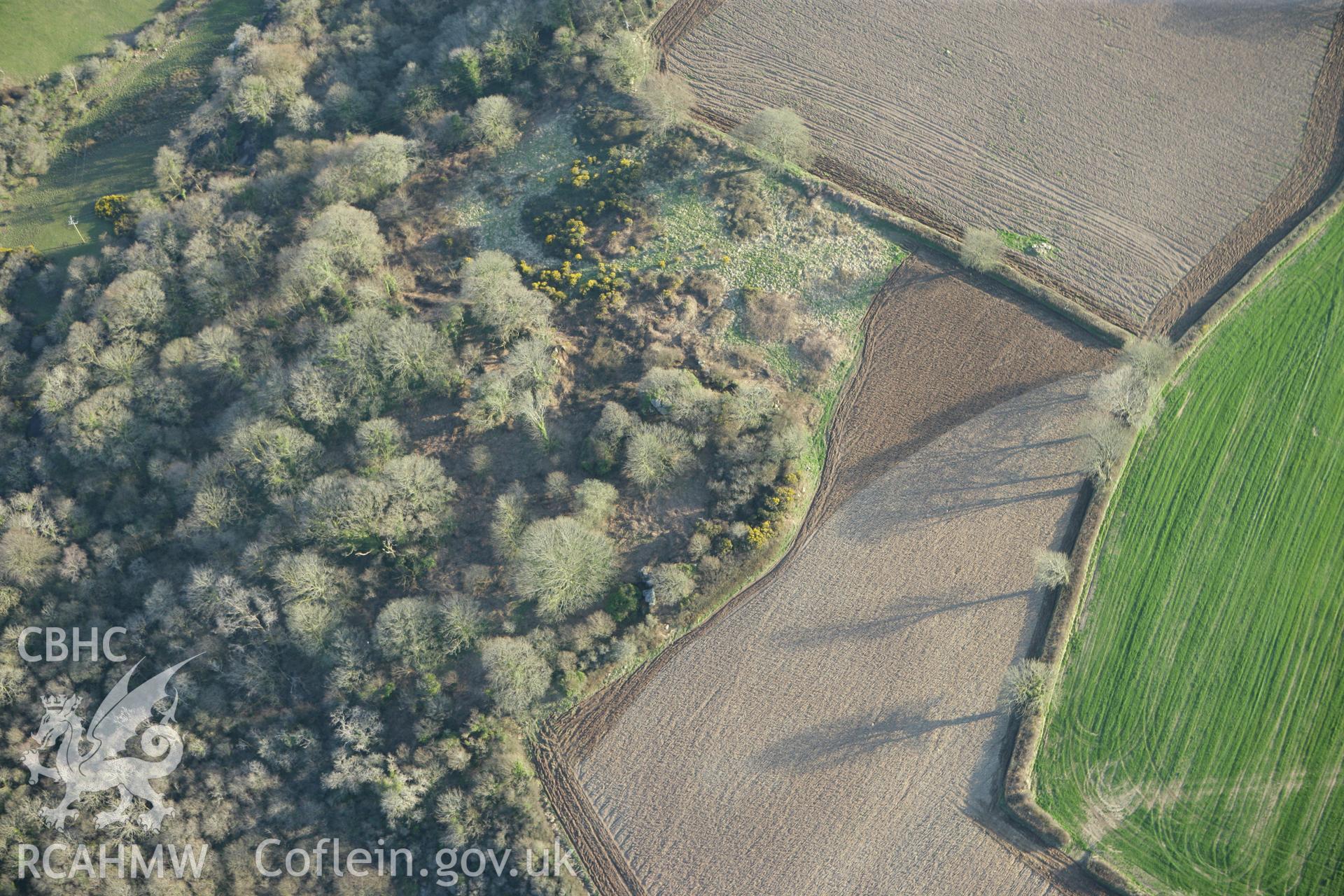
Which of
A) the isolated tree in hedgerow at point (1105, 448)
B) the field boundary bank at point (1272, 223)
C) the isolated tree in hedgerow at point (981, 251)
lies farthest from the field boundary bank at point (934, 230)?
the isolated tree in hedgerow at point (1105, 448)

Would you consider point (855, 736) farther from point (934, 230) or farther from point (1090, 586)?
point (934, 230)

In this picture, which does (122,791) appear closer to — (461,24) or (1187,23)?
(461,24)

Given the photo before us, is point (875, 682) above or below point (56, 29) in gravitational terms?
below

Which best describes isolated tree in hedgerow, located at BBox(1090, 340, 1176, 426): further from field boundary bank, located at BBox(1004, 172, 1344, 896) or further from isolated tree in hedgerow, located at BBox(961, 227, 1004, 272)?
isolated tree in hedgerow, located at BBox(961, 227, 1004, 272)

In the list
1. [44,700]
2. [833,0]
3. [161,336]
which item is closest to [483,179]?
[161,336]

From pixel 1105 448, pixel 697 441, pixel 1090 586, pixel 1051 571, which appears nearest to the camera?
pixel 1051 571

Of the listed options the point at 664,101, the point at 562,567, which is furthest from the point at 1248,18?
the point at 562,567

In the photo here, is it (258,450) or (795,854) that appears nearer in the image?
(795,854)
